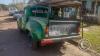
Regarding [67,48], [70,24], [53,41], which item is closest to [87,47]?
[67,48]

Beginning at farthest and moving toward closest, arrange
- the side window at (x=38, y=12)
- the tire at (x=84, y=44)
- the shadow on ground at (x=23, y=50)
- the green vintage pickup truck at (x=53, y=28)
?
the side window at (x=38, y=12) → the tire at (x=84, y=44) → the shadow on ground at (x=23, y=50) → the green vintage pickup truck at (x=53, y=28)

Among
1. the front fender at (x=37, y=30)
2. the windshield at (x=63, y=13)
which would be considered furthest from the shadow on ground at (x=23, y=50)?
the windshield at (x=63, y=13)

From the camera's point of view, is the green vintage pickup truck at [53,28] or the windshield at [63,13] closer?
the green vintage pickup truck at [53,28]

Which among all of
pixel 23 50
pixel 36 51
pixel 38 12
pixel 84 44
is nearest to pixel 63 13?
pixel 38 12

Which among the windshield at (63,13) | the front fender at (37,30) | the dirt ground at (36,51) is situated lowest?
the dirt ground at (36,51)

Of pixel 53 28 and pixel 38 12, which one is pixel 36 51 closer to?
pixel 53 28

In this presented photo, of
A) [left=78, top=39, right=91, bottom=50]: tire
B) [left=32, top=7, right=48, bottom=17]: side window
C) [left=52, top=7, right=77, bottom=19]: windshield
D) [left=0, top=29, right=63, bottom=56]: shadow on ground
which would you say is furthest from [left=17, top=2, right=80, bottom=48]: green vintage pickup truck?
[left=78, top=39, right=91, bottom=50]: tire

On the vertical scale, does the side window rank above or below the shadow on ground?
above

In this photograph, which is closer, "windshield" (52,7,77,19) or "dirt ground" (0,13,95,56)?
"dirt ground" (0,13,95,56)

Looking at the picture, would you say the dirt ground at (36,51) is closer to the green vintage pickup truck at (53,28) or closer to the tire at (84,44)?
the tire at (84,44)

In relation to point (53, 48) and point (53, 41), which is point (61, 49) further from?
point (53, 41)

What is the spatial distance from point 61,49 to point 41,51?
100cm

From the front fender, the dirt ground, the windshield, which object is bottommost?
the dirt ground

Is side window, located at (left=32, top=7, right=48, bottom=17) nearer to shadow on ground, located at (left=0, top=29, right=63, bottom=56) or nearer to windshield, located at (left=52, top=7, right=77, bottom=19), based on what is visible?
windshield, located at (left=52, top=7, right=77, bottom=19)
